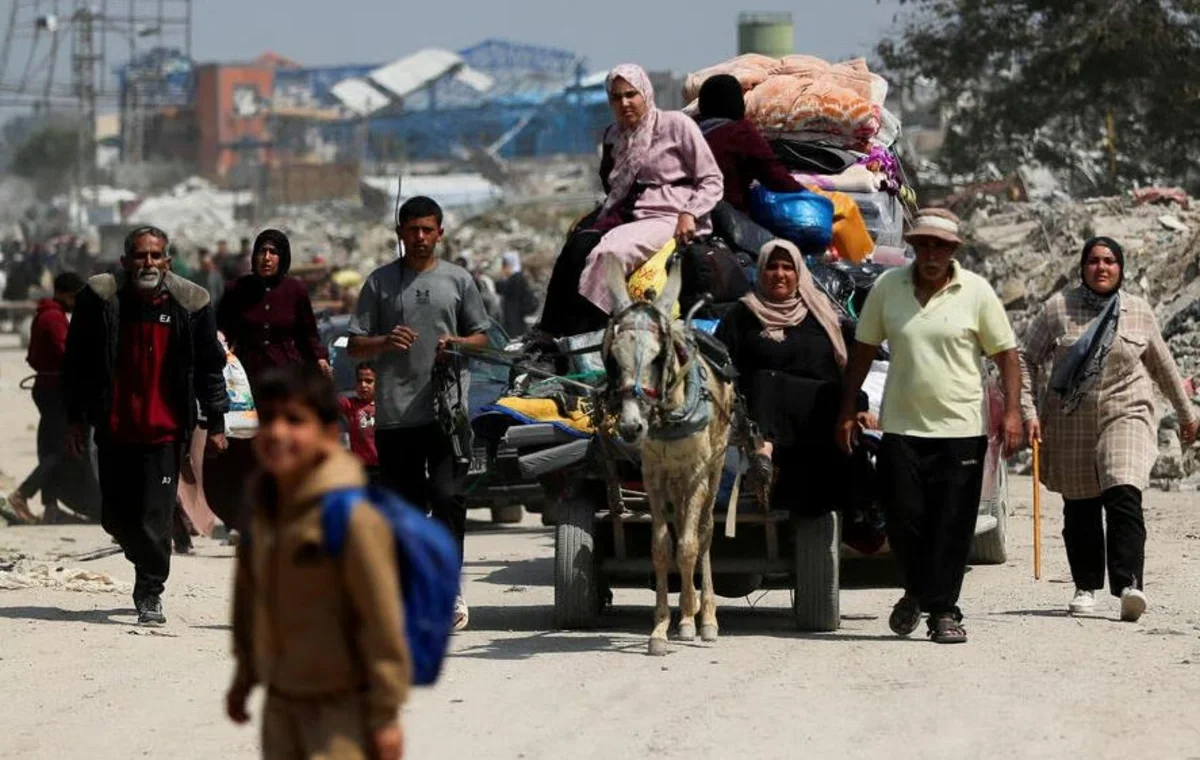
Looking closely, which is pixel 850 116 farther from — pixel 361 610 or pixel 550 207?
pixel 550 207

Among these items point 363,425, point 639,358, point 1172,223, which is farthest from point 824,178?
point 1172,223

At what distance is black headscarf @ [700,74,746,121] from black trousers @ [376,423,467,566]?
300 centimetres

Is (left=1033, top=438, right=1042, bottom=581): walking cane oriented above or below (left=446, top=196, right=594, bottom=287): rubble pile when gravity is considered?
below

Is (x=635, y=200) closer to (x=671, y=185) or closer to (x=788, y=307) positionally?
(x=671, y=185)

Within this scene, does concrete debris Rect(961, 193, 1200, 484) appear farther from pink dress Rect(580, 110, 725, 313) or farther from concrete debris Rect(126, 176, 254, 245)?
concrete debris Rect(126, 176, 254, 245)

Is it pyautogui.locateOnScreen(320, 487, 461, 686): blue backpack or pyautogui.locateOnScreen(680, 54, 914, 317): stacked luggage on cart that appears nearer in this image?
pyautogui.locateOnScreen(320, 487, 461, 686): blue backpack

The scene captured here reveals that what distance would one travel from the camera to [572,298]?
1241 centimetres

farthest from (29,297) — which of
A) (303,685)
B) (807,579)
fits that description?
(303,685)

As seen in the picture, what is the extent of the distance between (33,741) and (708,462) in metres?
3.30

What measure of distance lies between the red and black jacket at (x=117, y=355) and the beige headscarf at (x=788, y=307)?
256 centimetres

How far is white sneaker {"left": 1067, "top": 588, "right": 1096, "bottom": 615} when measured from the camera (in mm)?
11938

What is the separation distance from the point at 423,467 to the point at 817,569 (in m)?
1.88

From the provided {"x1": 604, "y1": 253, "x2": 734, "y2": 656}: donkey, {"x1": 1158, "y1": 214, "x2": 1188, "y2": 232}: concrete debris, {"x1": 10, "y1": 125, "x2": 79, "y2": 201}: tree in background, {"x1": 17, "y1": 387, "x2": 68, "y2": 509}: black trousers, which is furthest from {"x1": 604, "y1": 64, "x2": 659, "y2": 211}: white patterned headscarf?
{"x1": 10, "y1": 125, "x2": 79, "y2": 201}: tree in background

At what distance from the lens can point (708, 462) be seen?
10.9 meters
